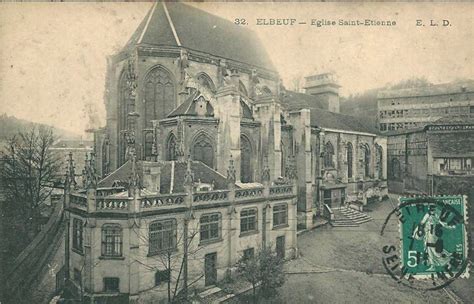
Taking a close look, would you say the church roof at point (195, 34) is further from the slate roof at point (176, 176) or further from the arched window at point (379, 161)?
the arched window at point (379, 161)

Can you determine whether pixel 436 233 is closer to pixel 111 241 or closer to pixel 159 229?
pixel 159 229

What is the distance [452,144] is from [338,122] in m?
11.8

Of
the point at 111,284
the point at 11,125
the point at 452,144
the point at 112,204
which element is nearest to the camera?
the point at 11,125

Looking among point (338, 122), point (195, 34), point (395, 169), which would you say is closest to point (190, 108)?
point (195, 34)

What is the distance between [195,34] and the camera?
2006 centimetres

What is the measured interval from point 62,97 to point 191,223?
6.84m

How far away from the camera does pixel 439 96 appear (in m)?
19.0

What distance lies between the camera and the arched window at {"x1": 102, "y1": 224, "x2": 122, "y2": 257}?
11188mm

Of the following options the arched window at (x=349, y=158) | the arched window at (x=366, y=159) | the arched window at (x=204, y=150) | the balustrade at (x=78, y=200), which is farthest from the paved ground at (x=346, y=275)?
the arched window at (x=366, y=159)

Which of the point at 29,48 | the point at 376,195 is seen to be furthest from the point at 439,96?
the point at 29,48

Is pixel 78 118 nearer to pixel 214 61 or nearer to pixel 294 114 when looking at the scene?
pixel 214 61

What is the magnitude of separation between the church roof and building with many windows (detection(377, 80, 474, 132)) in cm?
1028

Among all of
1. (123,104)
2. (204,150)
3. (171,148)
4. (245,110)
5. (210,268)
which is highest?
(123,104)

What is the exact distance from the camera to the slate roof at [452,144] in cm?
1476
